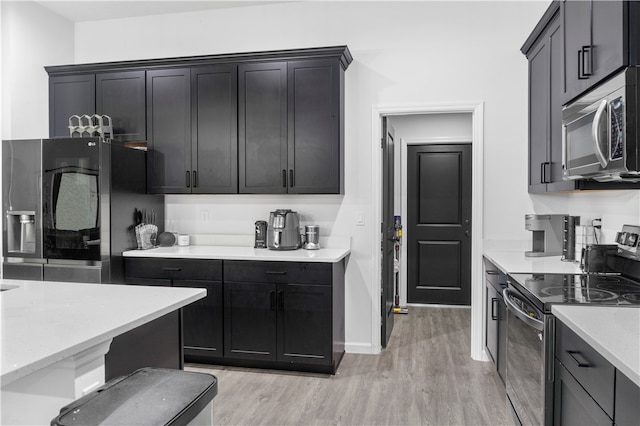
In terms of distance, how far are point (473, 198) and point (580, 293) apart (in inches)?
67.0

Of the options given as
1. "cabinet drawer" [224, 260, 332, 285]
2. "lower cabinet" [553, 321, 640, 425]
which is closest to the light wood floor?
"cabinet drawer" [224, 260, 332, 285]

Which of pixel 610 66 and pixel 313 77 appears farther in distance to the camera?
pixel 313 77

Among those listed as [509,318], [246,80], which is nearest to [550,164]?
[509,318]

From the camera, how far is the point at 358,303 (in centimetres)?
385

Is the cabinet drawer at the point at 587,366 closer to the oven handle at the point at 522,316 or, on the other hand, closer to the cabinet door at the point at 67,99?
the oven handle at the point at 522,316

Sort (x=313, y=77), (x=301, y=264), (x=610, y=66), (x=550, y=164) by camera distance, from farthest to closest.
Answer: (x=313, y=77), (x=301, y=264), (x=550, y=164), (x=610, y=66)

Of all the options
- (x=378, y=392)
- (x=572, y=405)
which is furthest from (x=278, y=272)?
(x=572, y=405)

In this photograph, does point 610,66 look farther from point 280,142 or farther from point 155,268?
point 155,268

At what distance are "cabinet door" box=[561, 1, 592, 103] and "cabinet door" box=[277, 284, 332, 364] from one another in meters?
1.94

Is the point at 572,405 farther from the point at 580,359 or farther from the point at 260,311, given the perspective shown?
the point at 260,311

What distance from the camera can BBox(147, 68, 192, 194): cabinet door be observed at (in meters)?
3.81

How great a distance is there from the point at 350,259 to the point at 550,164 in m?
1.67

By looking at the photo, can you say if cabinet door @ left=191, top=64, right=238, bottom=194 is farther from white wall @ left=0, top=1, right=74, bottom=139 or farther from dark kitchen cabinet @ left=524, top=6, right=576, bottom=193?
dark kitchen cabinet @ left=524, top=6, right=576, bottom=193

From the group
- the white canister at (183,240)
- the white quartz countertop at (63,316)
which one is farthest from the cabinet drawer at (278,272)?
the white quartz countertop at (63,316)
